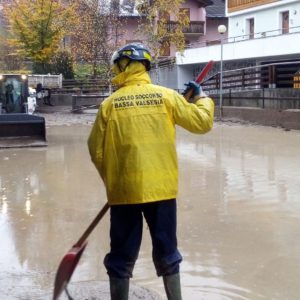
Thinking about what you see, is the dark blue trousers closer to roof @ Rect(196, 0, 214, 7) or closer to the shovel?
the shovel

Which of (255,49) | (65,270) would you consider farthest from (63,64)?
(65,270)

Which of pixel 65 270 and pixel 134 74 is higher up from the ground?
pixel 134 74

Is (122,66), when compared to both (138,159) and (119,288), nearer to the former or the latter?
(138,159)

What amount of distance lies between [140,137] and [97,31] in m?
32.6

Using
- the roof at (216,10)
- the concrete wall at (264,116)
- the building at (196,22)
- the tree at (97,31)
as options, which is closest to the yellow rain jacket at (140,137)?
the concrete wall at (264,116)

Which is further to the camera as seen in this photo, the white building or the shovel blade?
the white building

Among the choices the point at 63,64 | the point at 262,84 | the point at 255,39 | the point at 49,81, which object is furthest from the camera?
the point at 63,64

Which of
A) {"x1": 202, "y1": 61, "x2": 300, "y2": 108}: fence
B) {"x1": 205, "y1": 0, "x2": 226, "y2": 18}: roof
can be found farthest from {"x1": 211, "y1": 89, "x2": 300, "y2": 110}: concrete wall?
{"x1": 205, "y1": 0, "x2": 226, "y2": 18}: roof

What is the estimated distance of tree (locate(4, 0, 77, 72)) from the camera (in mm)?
36438

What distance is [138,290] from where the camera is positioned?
443cm

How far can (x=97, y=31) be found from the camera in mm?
35469

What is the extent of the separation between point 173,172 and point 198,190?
17.1 ft

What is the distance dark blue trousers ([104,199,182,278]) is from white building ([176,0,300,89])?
2454 centimetres

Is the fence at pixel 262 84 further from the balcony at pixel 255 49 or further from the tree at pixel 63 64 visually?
the tree at pixel 63 64
